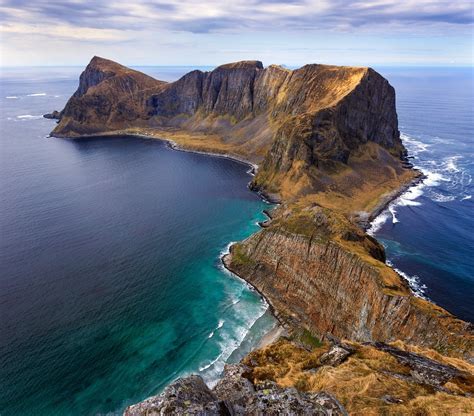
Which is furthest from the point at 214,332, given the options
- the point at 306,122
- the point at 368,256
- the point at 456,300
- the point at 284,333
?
the point at 306,122

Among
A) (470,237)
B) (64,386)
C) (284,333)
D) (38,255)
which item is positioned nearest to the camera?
(64,386)

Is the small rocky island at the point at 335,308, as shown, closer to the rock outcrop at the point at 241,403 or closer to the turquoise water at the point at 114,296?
the rock outcrop at the point at 241,403

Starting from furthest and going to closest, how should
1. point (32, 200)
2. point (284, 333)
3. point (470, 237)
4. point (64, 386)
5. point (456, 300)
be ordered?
point (32, 200) → point (470, 237) → point (456, 300) → point (284, 333) → point (64, 386)

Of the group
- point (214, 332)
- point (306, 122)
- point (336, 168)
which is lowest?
point (214, 332)

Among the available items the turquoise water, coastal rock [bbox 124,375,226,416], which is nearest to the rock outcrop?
coastal rock [bbox 124,375,226,416]

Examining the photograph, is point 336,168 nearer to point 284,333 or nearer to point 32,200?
point 284,333
